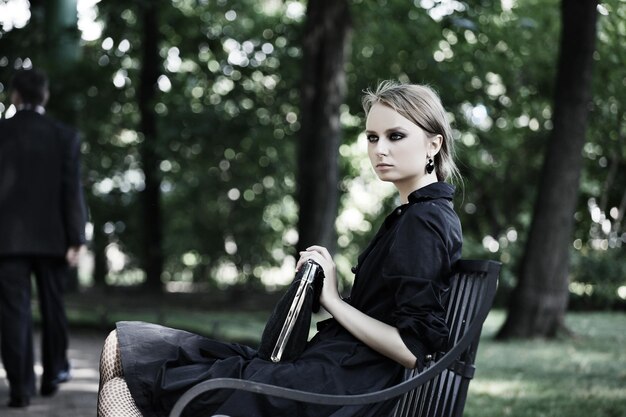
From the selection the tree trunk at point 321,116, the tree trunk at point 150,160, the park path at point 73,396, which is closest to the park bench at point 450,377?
the park path at point 73,396

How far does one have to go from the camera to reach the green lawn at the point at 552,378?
20.9 feet

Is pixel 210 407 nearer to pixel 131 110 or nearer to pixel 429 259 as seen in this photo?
pixel 429 259

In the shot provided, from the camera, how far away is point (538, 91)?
1656 centimetres

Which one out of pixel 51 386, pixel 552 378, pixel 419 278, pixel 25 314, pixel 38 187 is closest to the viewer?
pixel 419 278

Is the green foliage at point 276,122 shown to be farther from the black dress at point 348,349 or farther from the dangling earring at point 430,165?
the black dress at point 348,349

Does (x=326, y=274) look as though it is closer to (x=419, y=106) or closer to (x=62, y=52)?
(x=419, y=106)

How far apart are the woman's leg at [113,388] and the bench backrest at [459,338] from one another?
0.85 metres

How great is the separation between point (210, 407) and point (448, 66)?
38.3ft

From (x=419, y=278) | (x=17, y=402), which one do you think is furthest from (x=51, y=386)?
(x=419, y=278)

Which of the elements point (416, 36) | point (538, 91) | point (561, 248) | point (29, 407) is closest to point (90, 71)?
point (416, 36)

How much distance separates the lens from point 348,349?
2.87m

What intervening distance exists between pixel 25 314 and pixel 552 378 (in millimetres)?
4300

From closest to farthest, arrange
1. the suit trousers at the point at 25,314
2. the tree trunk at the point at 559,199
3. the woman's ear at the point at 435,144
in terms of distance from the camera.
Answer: the woman's ear at the point at 435,144, the suit trousers at the point at 25,314, the tree trunk at the point at 559,199

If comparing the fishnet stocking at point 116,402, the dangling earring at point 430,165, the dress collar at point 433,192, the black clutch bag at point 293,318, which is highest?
the dangling earring at point 430,165
